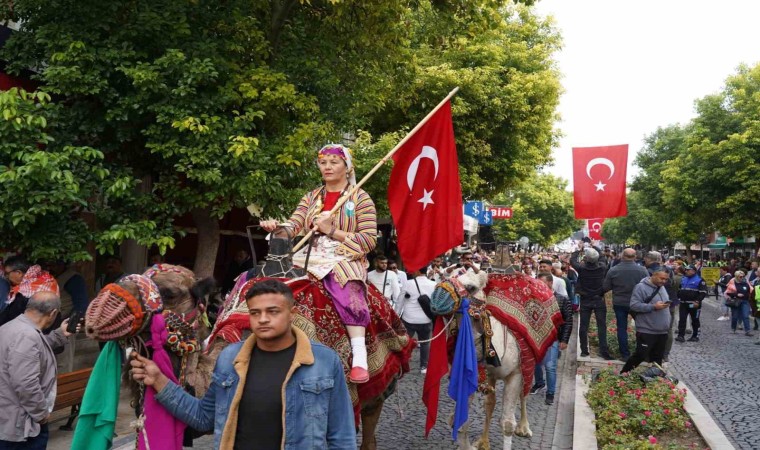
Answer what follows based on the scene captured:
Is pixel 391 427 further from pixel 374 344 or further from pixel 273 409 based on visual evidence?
pixel 273 409

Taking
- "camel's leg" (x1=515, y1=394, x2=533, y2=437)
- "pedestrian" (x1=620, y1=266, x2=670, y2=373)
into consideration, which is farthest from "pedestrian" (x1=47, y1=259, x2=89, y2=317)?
"pedestrian" (x1=620, y1=266, x2=670, y2=373)

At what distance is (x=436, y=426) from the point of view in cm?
899

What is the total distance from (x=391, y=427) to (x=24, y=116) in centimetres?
569

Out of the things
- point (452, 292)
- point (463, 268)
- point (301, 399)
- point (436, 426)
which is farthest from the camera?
point (436, 426)

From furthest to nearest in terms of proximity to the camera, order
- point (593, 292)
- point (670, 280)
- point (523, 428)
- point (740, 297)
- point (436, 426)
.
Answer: point (740, 297), point (670, 280), point (593, 292), point (436, 426), point (523, 428)

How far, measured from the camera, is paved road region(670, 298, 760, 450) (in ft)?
29.9

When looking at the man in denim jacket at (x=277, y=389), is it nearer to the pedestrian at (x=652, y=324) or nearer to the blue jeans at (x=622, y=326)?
the pedestrian at (x=652, y=324)

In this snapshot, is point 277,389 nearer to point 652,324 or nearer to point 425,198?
point 425,198

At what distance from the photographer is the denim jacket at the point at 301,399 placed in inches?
131

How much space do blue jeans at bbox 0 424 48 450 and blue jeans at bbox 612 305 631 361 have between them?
34.4 ft

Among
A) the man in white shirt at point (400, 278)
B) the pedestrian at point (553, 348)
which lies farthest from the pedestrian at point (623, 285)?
the man in white shirt at point (400, 278)

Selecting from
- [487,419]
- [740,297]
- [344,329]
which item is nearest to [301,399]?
[344,329]

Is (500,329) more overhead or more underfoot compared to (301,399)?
more overhead

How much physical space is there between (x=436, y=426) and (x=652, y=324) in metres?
3.85
